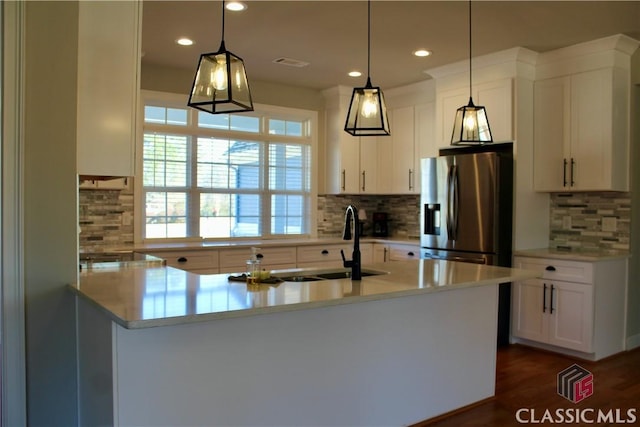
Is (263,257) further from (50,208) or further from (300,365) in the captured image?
(50,208)

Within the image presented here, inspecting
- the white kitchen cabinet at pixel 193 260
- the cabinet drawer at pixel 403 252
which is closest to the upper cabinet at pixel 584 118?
the cabinet drawer at pixel 403 252

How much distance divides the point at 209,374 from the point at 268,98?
13.1 ft

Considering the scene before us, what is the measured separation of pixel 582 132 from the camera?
4379 mm

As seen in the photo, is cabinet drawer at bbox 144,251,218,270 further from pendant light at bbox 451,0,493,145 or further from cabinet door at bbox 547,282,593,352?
cabinet door at bbox 547,282,593,352

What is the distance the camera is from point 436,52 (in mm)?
4488

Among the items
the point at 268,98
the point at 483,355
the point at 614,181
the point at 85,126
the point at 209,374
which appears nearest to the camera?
the point at 209,374

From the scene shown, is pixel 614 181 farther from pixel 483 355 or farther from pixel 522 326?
pixel 483 355

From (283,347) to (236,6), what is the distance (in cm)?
231

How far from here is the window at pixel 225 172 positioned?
5086mm

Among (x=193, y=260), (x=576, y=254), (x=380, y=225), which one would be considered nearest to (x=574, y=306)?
(x=576, y=254)

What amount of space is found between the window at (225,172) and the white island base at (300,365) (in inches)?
119

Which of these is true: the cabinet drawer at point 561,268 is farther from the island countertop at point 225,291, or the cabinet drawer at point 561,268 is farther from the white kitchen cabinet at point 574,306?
the island countertop at point 225,291

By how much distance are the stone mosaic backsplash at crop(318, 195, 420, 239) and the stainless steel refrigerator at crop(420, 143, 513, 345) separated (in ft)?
3.90

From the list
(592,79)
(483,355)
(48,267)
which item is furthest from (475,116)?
(48,267)
